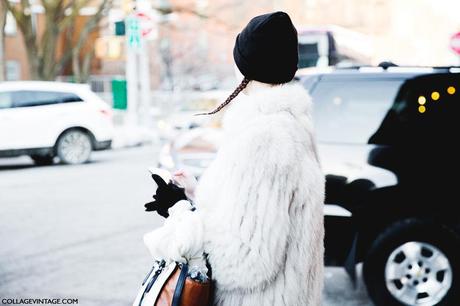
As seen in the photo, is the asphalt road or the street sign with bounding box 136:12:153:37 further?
the street sign with bounding box 136:12:153:37

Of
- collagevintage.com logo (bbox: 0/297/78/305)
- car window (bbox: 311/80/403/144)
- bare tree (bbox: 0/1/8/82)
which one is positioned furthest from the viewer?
bare tree (bbox: 0/1/8/82)

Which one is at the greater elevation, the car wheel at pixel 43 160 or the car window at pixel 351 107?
the car window at pixel 351 107

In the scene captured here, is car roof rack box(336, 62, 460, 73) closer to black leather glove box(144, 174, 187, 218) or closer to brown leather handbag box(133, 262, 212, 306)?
black leather glove box(144, 174, 187, 218)

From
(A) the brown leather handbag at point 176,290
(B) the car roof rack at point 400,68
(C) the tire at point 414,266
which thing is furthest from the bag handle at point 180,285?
(B) the car roof rack at point 400,68

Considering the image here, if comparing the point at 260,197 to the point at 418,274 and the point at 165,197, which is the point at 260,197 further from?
the point at 418,274

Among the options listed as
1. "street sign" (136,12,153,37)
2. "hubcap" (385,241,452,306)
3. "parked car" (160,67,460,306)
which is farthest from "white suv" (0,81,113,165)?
"hubcap" (385,241,452,306)

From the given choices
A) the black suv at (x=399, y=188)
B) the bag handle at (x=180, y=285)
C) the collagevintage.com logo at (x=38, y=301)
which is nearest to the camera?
the bag handle at (x=180, y=285)

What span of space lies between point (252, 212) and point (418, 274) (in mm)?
3038

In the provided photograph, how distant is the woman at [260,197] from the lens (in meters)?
1.85

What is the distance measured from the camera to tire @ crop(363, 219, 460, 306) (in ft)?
14.5

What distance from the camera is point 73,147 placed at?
14023 mm

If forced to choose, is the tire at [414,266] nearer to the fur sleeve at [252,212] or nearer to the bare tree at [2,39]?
the fur sleeve at [252,212]

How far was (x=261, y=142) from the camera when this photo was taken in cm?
187

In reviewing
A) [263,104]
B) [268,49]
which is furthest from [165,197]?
[268,49]
